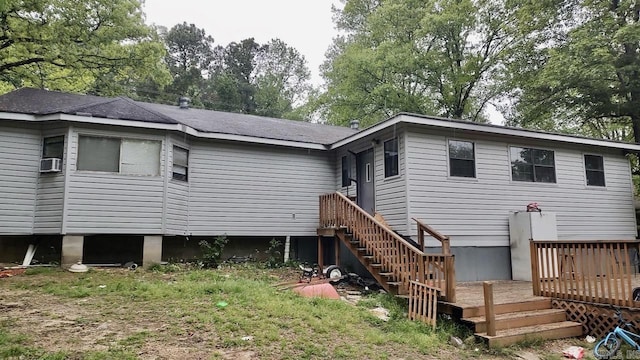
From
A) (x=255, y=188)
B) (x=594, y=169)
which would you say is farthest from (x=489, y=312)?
(x=594, y=169)

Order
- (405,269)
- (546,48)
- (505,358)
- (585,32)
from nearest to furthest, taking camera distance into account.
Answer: (505,358)
(405,269)
(585,32)
(546,48)

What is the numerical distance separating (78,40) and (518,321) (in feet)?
45.4

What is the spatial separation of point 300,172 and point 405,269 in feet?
18.3

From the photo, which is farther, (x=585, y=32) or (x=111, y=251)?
(x=585, y=32)

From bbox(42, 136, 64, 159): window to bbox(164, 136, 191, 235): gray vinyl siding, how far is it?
2.32 meters

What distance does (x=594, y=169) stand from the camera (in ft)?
39.2

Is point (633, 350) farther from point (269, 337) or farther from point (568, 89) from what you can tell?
point (568, 89)

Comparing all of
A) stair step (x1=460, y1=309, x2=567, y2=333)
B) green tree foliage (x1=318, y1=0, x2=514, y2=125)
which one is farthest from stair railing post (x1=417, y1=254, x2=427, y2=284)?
green tree foliage (x1=318, y1=0, x2=514, y2=125)

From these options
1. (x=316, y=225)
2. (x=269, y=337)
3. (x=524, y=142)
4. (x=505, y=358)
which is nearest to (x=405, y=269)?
(x=505, y=358)

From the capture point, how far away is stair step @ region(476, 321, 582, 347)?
5.67m

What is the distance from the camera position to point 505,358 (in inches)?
A: 210

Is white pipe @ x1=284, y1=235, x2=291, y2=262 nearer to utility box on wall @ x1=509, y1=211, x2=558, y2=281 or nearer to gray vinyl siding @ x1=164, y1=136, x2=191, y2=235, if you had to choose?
gray vinyl siding @ x1=164, y1=136, x2=191, y2=235

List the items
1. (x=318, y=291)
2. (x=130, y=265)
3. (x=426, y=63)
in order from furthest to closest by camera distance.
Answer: (x=426, y=63) < (x=130, y=265) < (x=318, y=291)

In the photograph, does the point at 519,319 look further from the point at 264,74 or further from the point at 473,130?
the point at 264,74
